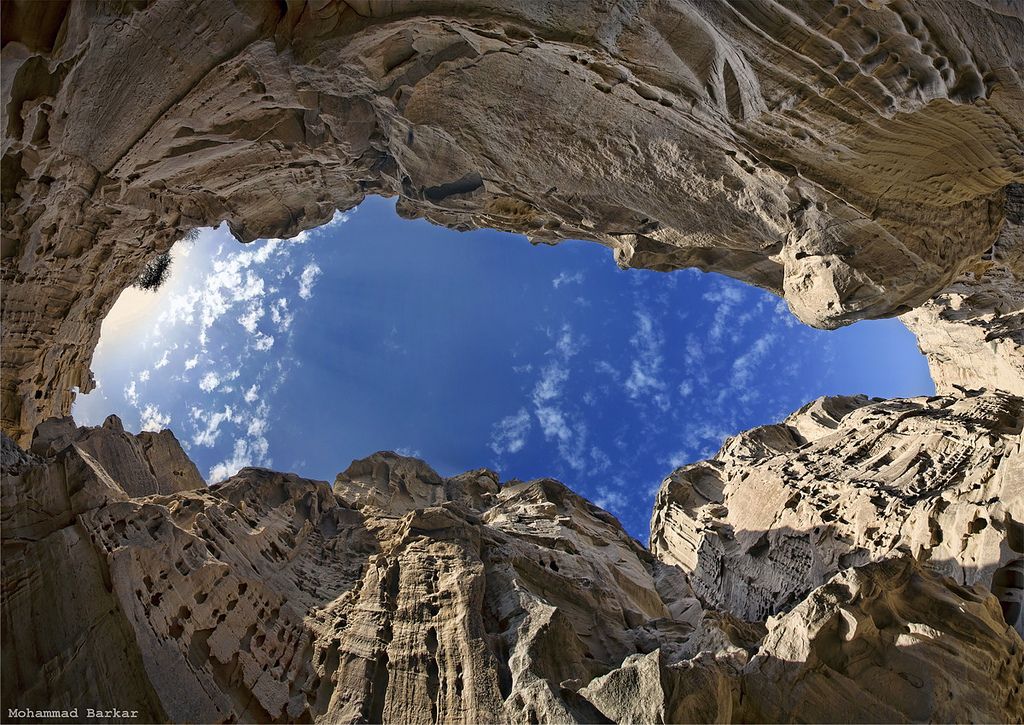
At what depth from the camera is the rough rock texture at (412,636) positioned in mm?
8305

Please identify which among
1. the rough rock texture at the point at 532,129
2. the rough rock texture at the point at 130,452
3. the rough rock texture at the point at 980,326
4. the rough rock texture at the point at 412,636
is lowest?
the rough rock texture at the point at 412,636

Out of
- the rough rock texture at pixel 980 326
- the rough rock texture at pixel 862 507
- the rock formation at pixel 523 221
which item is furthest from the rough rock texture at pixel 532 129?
the rough rock texture at pixel 980 326

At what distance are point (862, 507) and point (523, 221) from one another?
42.6 feet

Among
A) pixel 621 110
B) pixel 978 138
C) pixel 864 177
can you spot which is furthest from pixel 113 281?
pixel 978 138

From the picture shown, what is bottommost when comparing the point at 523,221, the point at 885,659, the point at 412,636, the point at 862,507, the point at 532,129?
the point at 412,636

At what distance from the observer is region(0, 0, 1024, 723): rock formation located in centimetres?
839

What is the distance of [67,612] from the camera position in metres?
8.43

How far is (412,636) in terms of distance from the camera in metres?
10.9

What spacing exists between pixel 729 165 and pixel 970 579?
9.91 meters

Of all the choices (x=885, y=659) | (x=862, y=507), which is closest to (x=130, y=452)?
(x=885, y=659)

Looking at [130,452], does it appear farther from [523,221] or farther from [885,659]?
[885,659]

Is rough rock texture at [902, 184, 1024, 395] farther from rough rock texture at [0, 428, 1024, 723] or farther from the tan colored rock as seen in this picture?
rough rock texture at [0, 428, 1024, 723]

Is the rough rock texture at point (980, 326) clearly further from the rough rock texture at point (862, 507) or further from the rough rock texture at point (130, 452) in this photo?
the rough rock texture at point (130, 452)

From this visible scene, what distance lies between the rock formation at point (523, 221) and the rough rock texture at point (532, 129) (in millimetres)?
70
